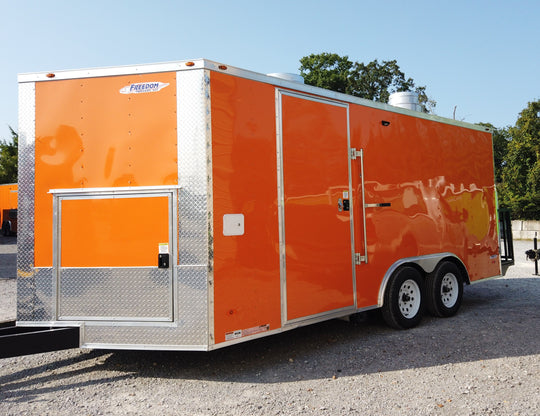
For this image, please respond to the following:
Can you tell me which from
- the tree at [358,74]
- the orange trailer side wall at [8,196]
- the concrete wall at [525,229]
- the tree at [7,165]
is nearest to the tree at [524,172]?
the concrete wall at [525,229]

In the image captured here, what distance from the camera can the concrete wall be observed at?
21016 mm

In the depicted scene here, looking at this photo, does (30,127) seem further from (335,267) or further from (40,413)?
(335,267)

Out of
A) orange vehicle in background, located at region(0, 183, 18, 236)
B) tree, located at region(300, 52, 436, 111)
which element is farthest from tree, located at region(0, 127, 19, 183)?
tree, located at region(300, 52, 436, 111)

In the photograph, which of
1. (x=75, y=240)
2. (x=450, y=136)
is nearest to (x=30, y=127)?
(x=75, y=240)

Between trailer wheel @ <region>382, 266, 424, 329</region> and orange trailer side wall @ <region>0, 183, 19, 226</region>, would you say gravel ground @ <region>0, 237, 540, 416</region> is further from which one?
orange trailer side wall @ <region>0, 183, 19, 226</region>

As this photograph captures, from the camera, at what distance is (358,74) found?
37.8 m

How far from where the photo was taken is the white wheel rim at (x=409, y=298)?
6137 mm

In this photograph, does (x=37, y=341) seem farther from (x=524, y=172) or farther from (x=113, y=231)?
(x=524, y=172)

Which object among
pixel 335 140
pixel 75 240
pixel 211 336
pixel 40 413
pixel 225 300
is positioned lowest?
pixel 40 413

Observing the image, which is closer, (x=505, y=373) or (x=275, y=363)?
(x=505, y=373)

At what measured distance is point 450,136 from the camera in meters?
7.11

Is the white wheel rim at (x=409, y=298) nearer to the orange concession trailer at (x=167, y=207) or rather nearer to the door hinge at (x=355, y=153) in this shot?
the orange concession trailer at (x=167, y=207)

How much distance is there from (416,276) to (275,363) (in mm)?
2517

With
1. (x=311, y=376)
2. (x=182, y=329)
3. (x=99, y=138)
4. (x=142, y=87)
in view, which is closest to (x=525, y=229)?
(x=311, y=376)
